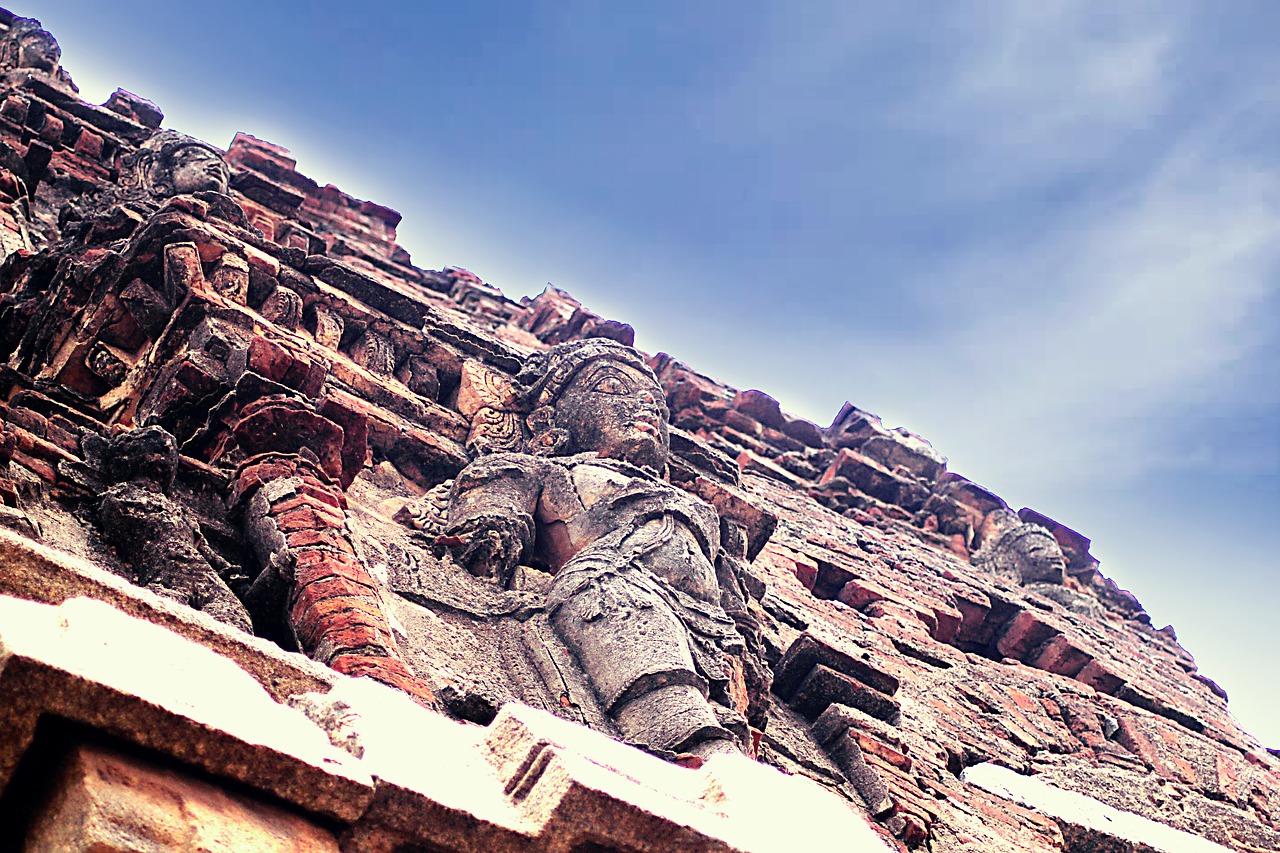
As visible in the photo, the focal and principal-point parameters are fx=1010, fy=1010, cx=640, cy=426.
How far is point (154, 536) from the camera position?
3797mm

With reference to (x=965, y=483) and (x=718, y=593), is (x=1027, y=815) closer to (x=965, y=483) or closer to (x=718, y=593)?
(x=718, y=593)

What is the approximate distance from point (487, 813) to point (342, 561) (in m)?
2.61

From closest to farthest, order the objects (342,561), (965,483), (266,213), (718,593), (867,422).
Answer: (342,561) < (718,593) < (266,213) < (965,483) < (867,422)

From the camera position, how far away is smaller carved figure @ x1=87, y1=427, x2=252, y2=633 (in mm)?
3709

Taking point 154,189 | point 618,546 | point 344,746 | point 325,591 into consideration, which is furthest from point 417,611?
point 154,189

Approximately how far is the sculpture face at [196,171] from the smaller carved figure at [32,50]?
5.57m

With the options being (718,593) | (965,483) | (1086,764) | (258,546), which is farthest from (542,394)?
(965,483)

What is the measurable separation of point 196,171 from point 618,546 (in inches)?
236

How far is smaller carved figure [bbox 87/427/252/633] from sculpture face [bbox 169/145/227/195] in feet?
19.1

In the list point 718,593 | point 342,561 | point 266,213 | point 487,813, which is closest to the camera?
point 487,813

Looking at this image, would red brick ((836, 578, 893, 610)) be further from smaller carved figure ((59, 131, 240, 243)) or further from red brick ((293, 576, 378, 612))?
red brick ((293, 576, 378, 612))

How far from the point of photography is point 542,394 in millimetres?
9094

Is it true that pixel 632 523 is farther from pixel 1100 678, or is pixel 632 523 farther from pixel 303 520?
pixel 1100 678

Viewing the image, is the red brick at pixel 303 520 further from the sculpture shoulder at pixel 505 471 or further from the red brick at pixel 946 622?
the red brick at pixel 946 622
